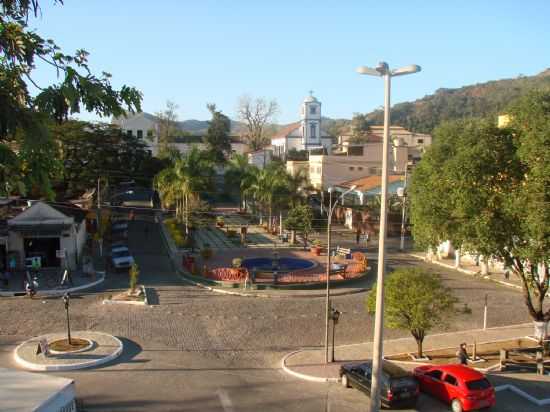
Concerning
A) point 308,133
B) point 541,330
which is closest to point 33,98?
point 541,330

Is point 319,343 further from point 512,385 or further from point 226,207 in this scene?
point 226,207

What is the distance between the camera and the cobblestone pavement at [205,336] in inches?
576

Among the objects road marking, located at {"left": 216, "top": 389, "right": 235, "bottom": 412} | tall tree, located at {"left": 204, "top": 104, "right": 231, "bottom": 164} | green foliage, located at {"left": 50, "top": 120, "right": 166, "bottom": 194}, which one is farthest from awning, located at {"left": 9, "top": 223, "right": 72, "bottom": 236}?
tall tree, located at {"left": 204, "top": 104, "right": 231, "bottom": 164}

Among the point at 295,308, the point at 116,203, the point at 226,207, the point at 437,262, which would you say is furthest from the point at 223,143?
the point at 295,308

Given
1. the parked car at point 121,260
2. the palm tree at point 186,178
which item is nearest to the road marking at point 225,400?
the parked car at point 121,260

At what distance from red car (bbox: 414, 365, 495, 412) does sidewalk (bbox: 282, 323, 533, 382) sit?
9.34 feet

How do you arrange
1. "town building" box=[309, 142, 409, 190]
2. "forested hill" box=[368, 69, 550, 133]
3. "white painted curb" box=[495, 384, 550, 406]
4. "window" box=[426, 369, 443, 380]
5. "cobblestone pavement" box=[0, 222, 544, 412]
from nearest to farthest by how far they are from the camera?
"white painted curb" box=[495, 384, 550, 406] < "cobblestone pavement" box=[0, 222, 544, 412] < "window" box=[426, 369, 443, 380] < "town building" box=[309, 142, 409, 190] < "forested hill" box=[368, 69, 550, 133]

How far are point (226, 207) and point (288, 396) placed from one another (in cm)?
5454

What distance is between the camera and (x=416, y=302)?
17.4 metres

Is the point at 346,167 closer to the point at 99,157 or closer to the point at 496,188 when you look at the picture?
the point at 99,157

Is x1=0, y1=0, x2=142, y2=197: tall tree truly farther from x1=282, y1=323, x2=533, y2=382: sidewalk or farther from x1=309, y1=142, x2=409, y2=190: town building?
x1=309, y1=142, x2=409, y2=190: town building

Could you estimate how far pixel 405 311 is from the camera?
57.4ft

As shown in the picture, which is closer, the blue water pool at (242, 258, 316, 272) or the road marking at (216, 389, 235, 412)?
the road marking at (216, 389, 235, 412)

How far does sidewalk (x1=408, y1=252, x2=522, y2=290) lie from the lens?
30609mm
